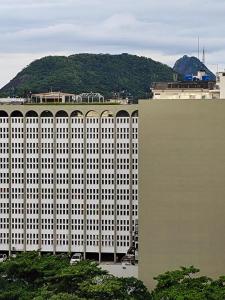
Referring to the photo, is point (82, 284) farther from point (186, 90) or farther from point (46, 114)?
point (186, 90)

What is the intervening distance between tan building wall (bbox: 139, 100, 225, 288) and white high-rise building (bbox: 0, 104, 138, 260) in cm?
1129

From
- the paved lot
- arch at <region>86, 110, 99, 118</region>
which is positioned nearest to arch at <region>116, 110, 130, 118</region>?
arch at <region>86, 110, 99, 118</region>

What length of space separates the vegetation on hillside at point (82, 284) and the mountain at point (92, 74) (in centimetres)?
5464

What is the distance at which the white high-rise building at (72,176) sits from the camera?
5772 cm

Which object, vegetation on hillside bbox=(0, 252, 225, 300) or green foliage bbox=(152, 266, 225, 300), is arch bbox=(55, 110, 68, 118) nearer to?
vegetation on hillside bbox=(0, 252, 225, 300)

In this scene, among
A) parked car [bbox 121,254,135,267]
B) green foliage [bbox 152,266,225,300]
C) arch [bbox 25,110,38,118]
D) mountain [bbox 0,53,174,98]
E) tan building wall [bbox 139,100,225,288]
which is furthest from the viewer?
mountain [bbox 0,53,174,98]

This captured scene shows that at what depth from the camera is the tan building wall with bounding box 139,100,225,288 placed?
4509 cm

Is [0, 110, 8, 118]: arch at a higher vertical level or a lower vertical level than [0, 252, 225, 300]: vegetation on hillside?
higher

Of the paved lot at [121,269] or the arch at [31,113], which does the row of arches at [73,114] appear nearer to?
the arch at [31,113]

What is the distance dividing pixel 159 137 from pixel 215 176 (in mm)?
4105

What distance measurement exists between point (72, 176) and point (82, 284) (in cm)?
2010

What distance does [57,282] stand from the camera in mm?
40719

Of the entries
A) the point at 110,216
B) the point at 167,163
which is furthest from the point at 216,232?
the point at 110,216

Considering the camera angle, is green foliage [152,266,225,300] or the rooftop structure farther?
the rooftop structure
